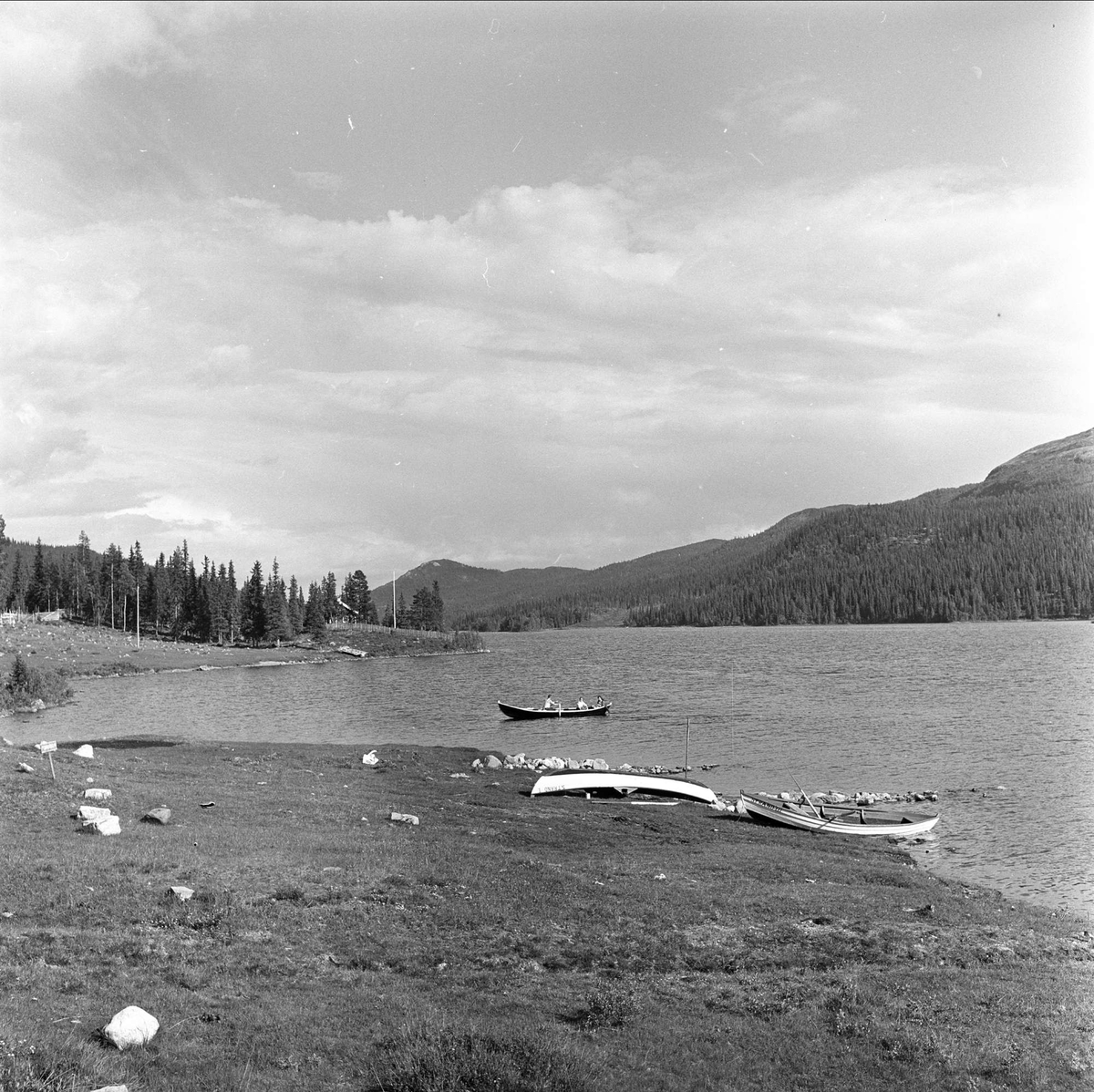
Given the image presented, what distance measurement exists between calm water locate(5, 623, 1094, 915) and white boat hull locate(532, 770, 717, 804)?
7.38 meters

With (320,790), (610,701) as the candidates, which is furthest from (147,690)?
(320,790)

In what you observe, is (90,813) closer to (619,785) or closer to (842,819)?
(619,785)

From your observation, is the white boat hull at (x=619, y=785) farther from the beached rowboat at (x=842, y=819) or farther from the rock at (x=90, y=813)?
the rock at (x=90, y=813)

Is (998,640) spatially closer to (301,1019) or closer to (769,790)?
(769,790)

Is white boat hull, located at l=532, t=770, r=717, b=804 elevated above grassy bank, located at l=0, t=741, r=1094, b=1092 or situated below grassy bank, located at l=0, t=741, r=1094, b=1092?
below

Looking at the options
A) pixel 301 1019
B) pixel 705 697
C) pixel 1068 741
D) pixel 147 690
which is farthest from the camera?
pixel 147 690

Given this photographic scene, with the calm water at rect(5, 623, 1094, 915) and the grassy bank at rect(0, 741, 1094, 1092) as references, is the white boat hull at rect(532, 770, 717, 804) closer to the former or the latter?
the calm water at rect(5, 623, 1094, 915)

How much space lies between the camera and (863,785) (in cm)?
5022

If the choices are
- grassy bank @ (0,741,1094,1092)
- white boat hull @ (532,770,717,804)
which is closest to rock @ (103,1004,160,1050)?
grassy bank @ (0,741,1094,1092)

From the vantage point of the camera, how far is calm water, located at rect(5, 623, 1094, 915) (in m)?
40.3

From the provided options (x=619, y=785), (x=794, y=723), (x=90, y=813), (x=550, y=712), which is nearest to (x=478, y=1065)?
(x=90, y=813)

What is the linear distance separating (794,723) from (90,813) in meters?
61.6

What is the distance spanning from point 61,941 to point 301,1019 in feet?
18.9

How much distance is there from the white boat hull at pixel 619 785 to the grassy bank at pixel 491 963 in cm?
1245
